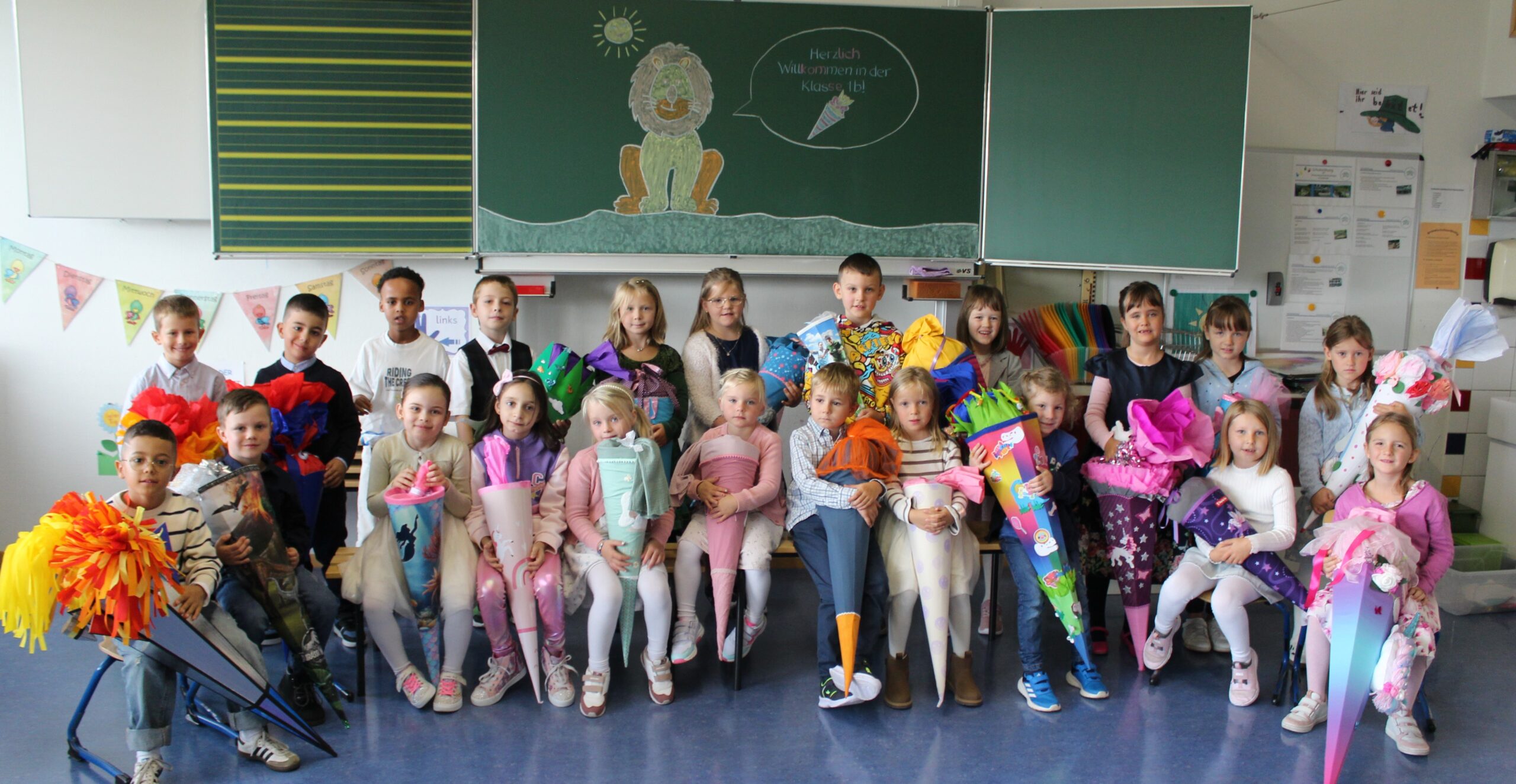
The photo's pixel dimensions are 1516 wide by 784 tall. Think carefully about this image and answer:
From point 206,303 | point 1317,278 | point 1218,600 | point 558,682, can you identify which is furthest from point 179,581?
point 1317,278

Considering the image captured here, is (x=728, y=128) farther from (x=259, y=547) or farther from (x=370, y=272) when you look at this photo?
(x=259, y=547)

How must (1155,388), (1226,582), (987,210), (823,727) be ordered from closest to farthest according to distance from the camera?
(823,727), (1226,582), (1155,388), (987,210)

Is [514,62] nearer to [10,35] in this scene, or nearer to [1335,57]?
[10,35]

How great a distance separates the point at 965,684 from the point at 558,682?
1.19 m

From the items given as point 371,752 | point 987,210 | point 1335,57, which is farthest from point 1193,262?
point 371,752

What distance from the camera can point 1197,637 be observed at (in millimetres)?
3320

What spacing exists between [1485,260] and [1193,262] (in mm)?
1638

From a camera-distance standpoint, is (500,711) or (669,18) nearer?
(500,711)

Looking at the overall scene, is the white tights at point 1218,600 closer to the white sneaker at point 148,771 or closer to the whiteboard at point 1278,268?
the whiteboard at point 1278,268

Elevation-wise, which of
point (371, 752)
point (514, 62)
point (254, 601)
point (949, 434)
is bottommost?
point (371, 752)

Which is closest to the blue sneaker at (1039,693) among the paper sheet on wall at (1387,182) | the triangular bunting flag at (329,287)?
the paper sheet on wall at (1387,182)

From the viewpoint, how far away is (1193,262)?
12.7ft

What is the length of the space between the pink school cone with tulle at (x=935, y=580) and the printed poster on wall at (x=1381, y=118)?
2.87 meters

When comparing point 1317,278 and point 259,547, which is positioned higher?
point 1317,278
